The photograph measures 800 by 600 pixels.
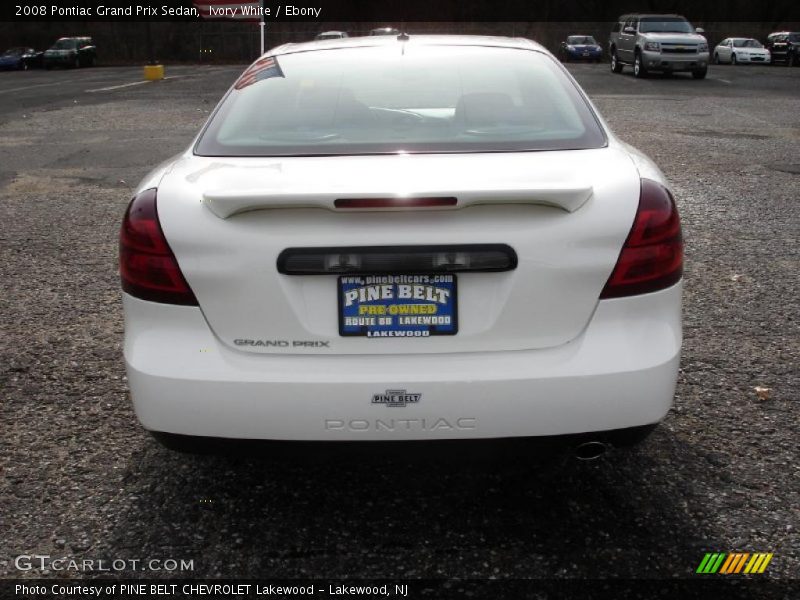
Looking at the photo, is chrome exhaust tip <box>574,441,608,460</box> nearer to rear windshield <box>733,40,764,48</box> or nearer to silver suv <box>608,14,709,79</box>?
silver suv <box>608,14,709,79</box>

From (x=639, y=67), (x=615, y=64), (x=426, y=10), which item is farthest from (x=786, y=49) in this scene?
(x=426, y=10)

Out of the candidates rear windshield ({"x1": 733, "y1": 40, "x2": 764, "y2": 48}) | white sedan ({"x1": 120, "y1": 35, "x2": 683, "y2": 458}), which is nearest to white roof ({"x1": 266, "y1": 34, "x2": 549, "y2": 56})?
white sedan ({"x1": 120, "y1": 35, "x2": 683, "y2": 458})

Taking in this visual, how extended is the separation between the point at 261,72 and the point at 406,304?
172 cm

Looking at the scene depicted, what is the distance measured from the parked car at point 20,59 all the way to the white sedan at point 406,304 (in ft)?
167

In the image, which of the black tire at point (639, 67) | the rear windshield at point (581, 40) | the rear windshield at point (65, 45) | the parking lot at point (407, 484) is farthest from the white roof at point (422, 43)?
the rear windshield at point (65, 45)

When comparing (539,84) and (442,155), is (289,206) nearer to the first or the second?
(442,155)

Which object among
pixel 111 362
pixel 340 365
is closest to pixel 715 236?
pixel 111 362

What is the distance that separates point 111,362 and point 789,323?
360cm

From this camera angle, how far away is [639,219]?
281 cm

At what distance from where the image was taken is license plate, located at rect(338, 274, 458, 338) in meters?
2.73

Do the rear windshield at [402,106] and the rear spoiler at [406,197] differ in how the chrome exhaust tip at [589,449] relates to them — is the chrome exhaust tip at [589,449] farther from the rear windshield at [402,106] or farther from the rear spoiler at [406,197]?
the rear windshield at [402,106]

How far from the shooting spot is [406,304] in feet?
8.95

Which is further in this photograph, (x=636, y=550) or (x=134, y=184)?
(x=134, y=184)

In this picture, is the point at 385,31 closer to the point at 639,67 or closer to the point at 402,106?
the point at 639,67
